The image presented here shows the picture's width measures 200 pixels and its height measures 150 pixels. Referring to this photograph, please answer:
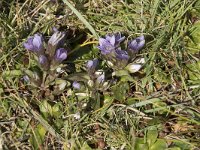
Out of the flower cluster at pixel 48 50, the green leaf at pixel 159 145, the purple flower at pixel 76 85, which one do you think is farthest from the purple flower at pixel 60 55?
the green leaf at pixel 159 145

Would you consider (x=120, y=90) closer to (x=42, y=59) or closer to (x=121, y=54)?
(x=121, y=54)

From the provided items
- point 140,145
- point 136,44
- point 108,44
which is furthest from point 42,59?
point 140,145

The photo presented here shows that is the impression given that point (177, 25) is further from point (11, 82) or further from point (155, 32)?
point (11, 82)

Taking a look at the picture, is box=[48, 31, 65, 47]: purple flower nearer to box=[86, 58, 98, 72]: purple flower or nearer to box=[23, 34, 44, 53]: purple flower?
box=[23, 34, 44, 53]: purple flower

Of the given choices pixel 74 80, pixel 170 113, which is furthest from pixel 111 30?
pixel 170 113

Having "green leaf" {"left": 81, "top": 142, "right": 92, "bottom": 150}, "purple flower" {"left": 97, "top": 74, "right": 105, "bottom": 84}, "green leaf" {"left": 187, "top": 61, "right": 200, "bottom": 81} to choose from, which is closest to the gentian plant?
"purple flower" {"left": 97, "top": 74, "right": 105, "bottom": 84}

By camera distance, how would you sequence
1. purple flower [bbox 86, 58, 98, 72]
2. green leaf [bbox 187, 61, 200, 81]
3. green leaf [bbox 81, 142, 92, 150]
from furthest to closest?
1. green leaf [bbox 187, 61, 200, 81]
2. purple flower [bbox 86, 58, 98, 72]
3. green leaf [bbox 81, 142, 92, 150]
